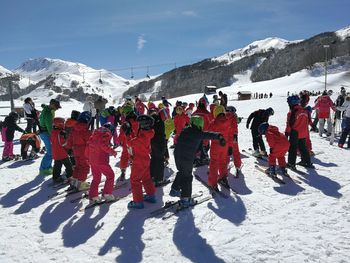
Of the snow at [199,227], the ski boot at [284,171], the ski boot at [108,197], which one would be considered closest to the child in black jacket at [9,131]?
the snow at [199,227]

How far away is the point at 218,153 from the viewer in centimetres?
780

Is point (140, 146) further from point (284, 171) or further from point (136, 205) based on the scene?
point (284, 171)

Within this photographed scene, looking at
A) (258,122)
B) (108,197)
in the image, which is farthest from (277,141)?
(108,197)

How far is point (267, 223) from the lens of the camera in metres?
6.14

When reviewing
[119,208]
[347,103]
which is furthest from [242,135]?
[119,208]

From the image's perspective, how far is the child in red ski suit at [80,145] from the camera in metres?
8.13

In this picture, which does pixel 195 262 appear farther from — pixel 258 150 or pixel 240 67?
pixel 240 67

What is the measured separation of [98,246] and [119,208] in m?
1.64

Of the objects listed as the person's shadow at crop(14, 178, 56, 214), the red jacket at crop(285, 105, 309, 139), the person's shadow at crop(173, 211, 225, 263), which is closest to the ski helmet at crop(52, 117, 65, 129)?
the person's shadow at crop(14, 178, 56, 214)

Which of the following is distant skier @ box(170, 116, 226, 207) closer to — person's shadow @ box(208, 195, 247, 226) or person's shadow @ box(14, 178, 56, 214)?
person's shadow @ box(208, 195, 247, 226)

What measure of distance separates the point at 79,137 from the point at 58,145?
102 centimetres

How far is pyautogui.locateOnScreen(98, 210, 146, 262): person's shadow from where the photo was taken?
5227 millimetres

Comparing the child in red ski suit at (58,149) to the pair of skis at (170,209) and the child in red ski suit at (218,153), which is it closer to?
the pair of skis at (170,209)

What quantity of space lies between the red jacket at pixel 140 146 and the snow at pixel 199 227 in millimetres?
1008
